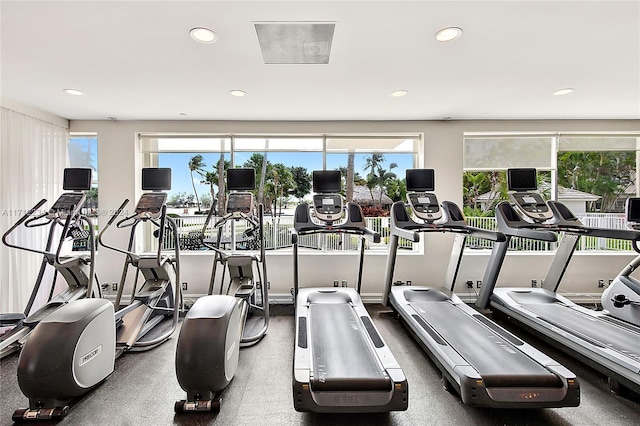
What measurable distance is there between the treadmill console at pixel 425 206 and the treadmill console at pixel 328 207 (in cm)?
92

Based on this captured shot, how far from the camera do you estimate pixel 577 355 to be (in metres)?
2.77

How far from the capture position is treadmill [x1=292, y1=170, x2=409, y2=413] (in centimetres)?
206

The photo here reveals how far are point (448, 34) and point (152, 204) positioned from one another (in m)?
3.36

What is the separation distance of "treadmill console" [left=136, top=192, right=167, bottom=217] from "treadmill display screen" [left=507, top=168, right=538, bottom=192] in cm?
436

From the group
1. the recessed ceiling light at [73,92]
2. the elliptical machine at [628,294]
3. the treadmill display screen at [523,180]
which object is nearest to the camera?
the elliptical machine at [628,294]

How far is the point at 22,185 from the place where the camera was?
12.8ft

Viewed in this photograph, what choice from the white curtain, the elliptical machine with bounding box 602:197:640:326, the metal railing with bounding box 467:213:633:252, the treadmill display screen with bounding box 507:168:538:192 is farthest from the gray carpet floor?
the metal railing with bounding box 467:213:633:252

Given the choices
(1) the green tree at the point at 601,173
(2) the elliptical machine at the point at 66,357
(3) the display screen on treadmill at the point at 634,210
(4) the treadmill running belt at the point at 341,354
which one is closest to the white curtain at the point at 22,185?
(2) the elliptical machine at the point at 66,357

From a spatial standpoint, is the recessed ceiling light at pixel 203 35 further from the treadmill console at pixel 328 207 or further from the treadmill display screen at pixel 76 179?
the treadmill display screen at pixel 76 179

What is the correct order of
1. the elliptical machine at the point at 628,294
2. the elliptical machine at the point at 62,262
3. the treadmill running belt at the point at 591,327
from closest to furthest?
the treadmill running belt at the point at 591,327
the elliptical machine at the point at 62,262
the elliptical machine at the point at 628,294

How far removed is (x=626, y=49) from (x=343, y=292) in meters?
3.65

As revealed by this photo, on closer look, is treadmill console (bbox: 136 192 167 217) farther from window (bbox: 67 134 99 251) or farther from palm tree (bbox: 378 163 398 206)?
palm tree (bbox: 378 163 398 206)

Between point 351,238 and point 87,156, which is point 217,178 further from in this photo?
point 351,238

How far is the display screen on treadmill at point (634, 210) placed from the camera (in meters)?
3.28
